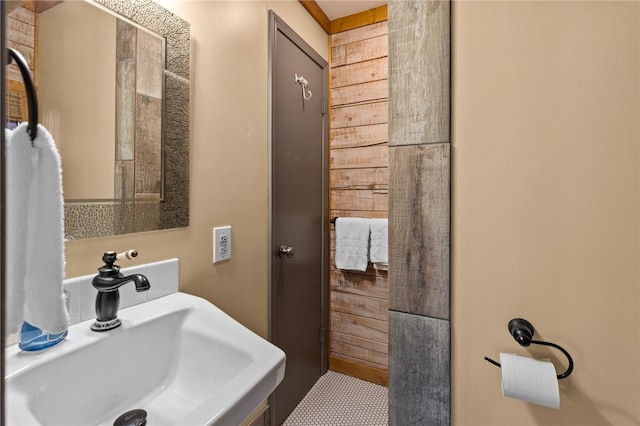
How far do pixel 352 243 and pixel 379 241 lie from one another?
0.59 ft

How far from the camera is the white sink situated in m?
0.60

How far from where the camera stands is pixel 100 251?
848 mm

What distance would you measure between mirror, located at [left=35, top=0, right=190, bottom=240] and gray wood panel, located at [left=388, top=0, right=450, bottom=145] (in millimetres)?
731

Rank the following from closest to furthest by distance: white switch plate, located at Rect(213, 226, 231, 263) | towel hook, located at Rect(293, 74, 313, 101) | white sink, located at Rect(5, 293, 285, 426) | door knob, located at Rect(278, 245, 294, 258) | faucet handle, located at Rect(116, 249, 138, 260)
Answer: white sink, located at Rect(5, 293, 285, 426) < faucet handle, located at Rect(116, 249, 138, 260) < white switch plate, located at Rect(213, 226, 231, 263) < door knob, located at Rect(278, 245, 294, 258) < towel hook, located at Rect(293, 74, 313, 101)

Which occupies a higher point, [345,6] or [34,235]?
[345,6]

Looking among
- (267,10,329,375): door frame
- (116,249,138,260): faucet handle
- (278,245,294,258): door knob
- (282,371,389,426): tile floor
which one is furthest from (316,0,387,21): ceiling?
(282,371,389,426): tile floor

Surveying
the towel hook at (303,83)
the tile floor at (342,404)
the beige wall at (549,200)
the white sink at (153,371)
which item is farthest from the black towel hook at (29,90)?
the tile floor at (342,404)

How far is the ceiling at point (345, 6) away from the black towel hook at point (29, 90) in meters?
2.04

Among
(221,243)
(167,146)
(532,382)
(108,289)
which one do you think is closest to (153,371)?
(108,289)

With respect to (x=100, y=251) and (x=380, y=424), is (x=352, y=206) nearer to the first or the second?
(x=380, y=424)

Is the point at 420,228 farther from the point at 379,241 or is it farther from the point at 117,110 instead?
the point at 379,241

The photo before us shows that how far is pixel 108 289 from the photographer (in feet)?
2.56

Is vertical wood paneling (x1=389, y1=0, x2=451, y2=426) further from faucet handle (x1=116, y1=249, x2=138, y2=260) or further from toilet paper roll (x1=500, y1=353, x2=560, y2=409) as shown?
faucet handle (x1=116, y1=249, x2=138, y2=260)

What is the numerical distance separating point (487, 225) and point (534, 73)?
346 mm
